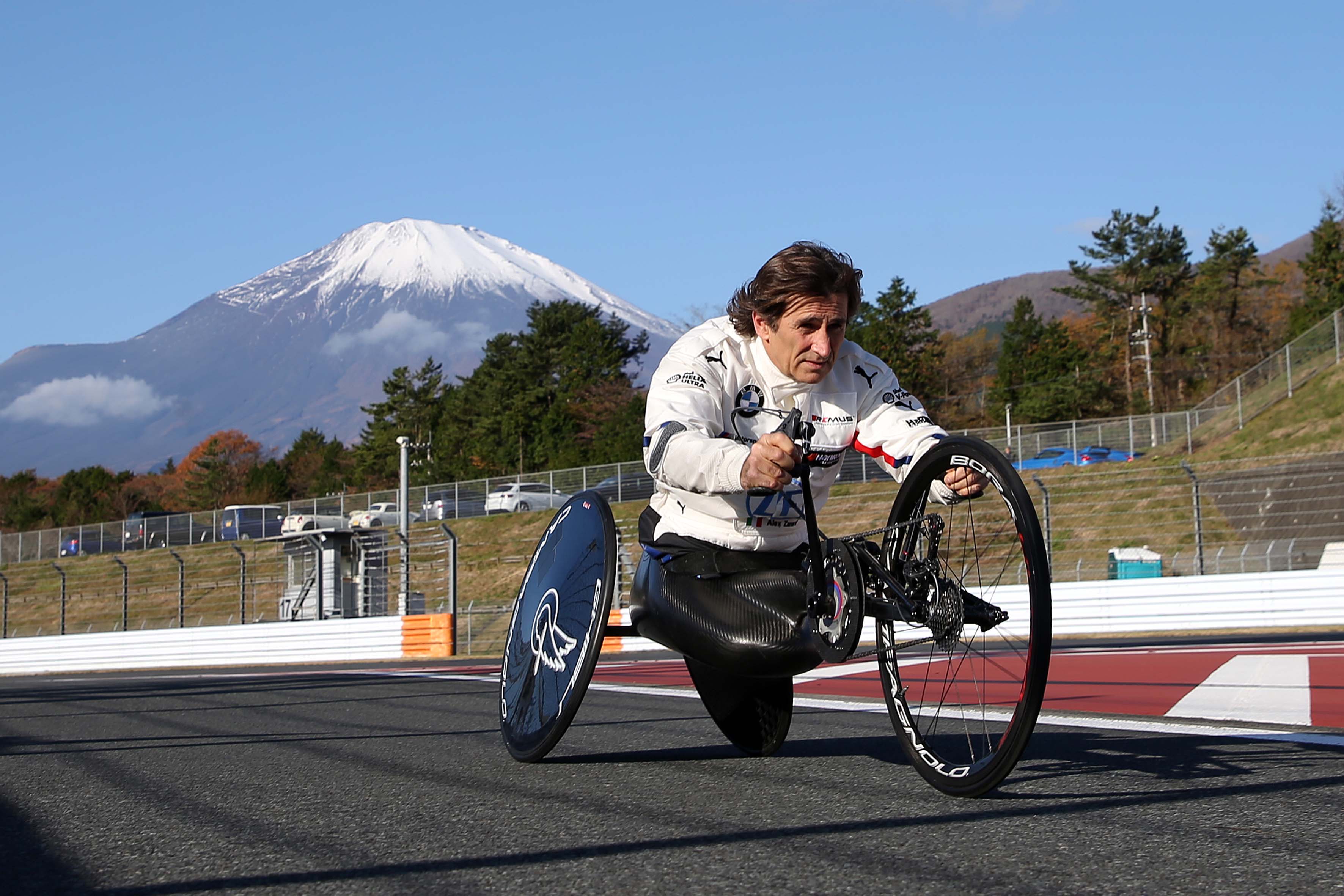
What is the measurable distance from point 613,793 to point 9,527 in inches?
4241

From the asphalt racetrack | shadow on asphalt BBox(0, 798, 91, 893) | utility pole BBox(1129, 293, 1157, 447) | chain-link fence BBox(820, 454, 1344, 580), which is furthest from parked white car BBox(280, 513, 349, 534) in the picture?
shadow on asphalt BBox(0, 798, 91, 893)

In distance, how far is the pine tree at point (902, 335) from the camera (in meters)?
72.7

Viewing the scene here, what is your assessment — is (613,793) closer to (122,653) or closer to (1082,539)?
(1082,539)

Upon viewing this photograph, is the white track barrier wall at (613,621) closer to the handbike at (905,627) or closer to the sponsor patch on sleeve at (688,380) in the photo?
the handbike at (905,627)

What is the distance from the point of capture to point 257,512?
55.3 m

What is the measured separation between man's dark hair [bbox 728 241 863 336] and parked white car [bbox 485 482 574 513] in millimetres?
46507

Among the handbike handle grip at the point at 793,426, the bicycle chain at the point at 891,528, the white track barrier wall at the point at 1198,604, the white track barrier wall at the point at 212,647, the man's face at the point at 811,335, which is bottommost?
the white track barrier wall at the point at 212,647

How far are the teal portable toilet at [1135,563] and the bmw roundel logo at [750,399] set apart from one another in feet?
64.5

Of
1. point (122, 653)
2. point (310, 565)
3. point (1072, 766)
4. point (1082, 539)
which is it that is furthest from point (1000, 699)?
point (310, 565)

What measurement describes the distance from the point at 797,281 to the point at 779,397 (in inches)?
15.1

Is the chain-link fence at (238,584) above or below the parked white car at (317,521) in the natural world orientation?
below

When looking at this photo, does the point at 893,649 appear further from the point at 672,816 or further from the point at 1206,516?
the point at 1206,516

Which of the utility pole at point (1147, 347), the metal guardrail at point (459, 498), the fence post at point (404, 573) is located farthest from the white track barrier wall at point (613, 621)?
the utility pole at point (1147, 347)

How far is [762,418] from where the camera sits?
13.0 feet
